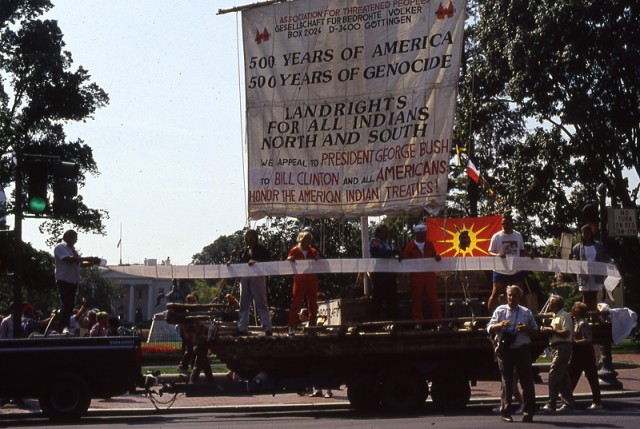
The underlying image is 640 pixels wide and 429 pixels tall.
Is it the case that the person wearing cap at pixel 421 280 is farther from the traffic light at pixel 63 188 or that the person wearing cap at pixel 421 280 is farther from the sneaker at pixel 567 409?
the traffic light at pixel 63 188

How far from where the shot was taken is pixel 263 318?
16953 mm

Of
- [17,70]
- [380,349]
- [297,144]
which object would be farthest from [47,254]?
[380,349]

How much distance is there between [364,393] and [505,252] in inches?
116

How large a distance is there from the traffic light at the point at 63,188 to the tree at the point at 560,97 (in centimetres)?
1629

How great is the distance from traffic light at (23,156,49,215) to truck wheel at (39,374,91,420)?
2511 mm

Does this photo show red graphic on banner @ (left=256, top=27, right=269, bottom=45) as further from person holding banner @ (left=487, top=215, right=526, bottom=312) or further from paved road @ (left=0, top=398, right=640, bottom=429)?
paved road @ (left=0, top=398, right=640, bottom=429)

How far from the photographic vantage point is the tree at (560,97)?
32.9m

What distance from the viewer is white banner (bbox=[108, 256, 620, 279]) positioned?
16.4m

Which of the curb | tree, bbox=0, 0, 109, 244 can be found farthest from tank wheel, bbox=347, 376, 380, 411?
tree, bbox=0, 0, 109, 244

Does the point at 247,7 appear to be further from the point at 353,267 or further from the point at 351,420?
the point at 351,420

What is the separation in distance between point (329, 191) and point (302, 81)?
1932mm

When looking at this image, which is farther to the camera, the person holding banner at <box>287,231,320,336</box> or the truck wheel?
the person holding banner at <box>287,231,320,336</box>

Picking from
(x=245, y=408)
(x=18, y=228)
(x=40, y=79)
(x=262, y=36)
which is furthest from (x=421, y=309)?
(x=40, y=79)

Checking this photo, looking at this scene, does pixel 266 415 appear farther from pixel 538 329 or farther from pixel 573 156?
pixel 573 156
